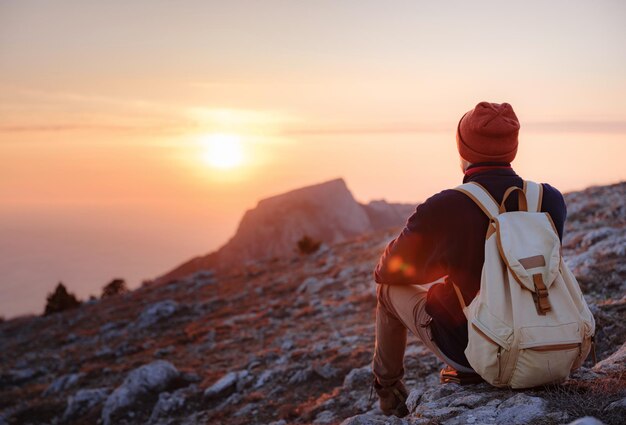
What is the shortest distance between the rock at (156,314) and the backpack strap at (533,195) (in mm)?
18193

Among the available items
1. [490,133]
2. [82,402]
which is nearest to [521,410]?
[490,133]

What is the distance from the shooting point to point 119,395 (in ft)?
34.3

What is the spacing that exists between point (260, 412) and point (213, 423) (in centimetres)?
88

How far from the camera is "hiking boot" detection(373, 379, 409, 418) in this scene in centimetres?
502

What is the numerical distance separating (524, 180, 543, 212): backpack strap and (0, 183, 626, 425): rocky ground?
145cm

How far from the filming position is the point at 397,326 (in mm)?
4770

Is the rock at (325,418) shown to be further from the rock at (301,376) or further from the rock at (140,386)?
the rock at (140,386)

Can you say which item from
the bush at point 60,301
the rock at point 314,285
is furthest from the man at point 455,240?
the bush at point 60,301

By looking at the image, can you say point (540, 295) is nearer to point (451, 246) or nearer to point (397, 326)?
point (451, 246)

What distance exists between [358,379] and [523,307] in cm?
500

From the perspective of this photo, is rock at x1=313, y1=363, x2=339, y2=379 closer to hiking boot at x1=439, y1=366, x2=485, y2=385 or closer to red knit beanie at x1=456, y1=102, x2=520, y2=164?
A: hiking boot at x1=439, y1=366, x2=485, y2=385

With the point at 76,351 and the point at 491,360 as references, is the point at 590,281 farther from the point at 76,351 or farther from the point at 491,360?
the point at 76,351

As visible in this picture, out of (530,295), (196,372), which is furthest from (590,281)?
(196,372)

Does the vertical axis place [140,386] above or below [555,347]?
below
